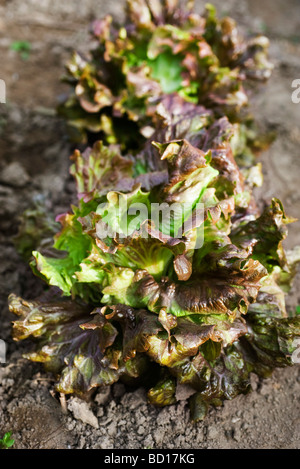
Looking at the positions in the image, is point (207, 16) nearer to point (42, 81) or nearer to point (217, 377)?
point (42, 81)

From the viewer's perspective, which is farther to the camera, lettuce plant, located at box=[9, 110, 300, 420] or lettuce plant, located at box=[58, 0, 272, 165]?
lettuce plant, located at box=[58, 0, 272, 165]

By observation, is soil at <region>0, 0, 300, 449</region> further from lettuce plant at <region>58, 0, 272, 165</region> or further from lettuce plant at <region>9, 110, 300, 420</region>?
lettuce plant at <region>58, 0, 272, 165</region>

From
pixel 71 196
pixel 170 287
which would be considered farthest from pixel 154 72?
pixel 170 287

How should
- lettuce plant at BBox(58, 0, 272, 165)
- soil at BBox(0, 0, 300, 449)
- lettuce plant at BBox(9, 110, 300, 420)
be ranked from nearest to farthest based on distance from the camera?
lettuce plant at BBox(9, 110, 300, 420)
soil at BBox(0, 0, 300, 449)
lettuce plant at BBox(58, 0, 272, 165)

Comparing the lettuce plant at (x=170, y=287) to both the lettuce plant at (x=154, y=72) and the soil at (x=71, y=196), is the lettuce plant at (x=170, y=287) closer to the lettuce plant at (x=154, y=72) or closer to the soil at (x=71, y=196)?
the soil at (x=71, y=196)

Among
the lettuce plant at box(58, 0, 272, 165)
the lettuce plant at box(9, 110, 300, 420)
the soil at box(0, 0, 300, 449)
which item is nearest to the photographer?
the lettuce plant at box(9, 110, 300, 420)

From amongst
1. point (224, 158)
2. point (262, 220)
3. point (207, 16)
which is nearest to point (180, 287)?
point (262, 220)

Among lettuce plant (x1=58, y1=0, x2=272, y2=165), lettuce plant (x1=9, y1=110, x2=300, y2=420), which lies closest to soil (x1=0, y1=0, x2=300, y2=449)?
lettuce plant (x1=9, y1=110, x2=300, y2=420)
